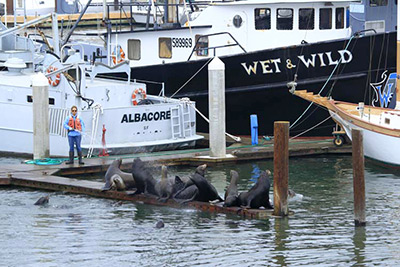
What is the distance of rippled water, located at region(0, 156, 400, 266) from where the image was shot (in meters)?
16.2

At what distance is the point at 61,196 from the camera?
2114 cm

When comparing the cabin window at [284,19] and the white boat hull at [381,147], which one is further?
the cabin window at [284,19]

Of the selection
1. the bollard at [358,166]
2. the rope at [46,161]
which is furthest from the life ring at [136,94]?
the bollard at [358,166]

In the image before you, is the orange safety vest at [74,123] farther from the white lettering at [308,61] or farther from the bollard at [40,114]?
the white lettering at [308,61]

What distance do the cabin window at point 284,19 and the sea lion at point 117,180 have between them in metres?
9.11

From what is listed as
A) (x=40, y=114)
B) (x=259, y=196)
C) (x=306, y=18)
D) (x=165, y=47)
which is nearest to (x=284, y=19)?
(x=306, y=18)

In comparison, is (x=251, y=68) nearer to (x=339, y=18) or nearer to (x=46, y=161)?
(x=339, y=18)

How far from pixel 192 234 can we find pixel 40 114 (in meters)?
7.90

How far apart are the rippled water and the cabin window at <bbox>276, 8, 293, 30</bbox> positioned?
785 centimetres

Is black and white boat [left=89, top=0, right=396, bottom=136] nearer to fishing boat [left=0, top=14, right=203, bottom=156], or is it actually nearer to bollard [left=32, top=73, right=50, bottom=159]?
fishing boat [left=0, top=14, right=203, bottom=156]

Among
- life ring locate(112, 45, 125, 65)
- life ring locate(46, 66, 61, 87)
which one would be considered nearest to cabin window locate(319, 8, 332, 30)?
life ring locate(112, 45, 125, 65)

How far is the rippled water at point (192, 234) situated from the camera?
637 inches

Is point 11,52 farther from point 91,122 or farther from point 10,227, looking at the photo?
point 10,227

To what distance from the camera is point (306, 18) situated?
2825 cm
